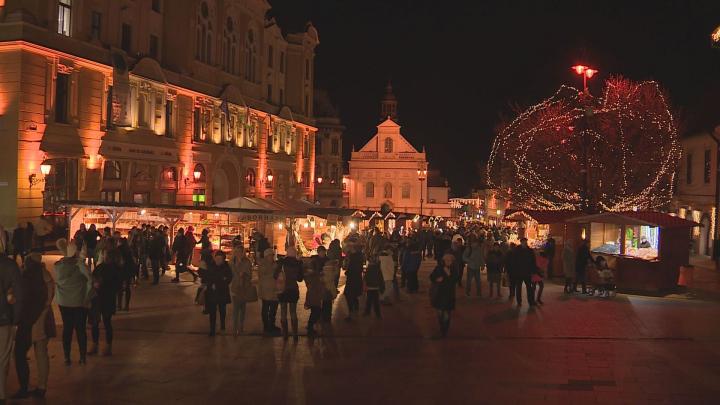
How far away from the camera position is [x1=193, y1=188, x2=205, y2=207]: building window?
1619 inches

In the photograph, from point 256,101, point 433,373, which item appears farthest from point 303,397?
point 256,101

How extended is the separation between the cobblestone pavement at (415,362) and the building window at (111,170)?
18691 mm

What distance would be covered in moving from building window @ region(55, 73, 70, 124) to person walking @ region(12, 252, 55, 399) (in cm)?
2346

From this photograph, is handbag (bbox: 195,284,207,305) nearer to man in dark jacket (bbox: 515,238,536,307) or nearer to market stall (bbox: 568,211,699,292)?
man in dark jacket (bbox: 515,238,536,307)

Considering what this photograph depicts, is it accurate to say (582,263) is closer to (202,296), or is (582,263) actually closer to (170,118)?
(202,296)

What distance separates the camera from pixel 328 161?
253 feet

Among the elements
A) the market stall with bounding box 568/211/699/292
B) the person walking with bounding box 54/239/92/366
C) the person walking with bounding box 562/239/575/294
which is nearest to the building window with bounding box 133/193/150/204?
the market stall with bounding box 568/211/699/292

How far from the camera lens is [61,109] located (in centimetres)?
3016

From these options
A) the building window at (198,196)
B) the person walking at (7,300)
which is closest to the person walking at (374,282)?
the person walking at (7,300)

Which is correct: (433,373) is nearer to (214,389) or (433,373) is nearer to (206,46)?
(214,389)

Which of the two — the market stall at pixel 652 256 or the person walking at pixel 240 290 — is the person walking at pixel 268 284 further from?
the market stall at pixel 652 256

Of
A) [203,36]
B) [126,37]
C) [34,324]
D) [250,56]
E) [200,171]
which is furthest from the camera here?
[250,56]

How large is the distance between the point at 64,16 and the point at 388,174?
61022mm

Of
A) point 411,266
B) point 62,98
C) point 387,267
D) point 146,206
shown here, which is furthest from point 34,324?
point 62,98
